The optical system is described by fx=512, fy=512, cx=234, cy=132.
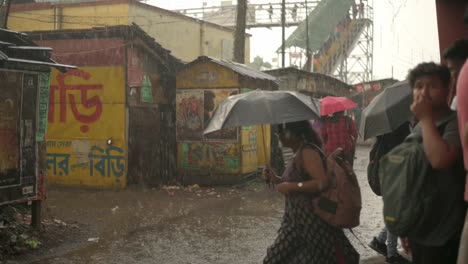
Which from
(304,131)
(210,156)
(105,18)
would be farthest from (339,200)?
(105,18)

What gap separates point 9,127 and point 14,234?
1363 mm

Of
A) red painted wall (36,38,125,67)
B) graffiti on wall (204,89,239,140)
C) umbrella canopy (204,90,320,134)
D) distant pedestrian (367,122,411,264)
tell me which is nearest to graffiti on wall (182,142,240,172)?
graffiti on wall (204,89,239,140)

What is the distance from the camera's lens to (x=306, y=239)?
3527mm

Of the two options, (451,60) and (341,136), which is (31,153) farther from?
(451,60)

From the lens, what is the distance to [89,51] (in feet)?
38.6

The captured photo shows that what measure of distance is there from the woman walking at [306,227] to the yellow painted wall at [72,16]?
18.6m

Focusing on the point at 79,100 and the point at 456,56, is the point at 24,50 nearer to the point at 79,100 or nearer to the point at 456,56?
the point at 79,100

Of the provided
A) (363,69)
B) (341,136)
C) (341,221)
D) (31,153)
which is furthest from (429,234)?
(363,69)

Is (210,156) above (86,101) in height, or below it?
Answer: below

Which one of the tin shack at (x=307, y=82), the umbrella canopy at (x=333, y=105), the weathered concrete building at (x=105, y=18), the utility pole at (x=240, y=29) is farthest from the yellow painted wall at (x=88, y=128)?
the weathered concrete building at (x=105, y=18)

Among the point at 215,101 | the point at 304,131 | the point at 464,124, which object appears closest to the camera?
the point at 464,124

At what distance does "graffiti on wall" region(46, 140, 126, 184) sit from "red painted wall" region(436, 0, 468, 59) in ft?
28.1

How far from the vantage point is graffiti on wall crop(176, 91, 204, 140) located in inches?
485

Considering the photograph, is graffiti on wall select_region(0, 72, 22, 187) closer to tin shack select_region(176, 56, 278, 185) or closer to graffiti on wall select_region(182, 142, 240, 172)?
tin shack select_region(176, 56, 278, 185)
